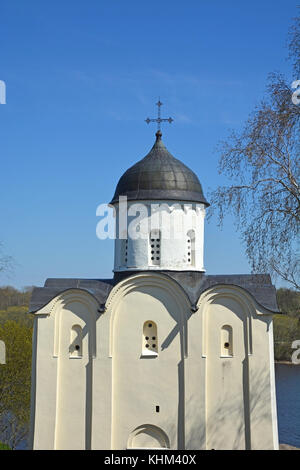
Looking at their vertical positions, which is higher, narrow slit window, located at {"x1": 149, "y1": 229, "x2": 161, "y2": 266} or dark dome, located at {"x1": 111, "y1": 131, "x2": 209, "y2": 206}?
dark dome, located at {"x1": 111, "y1": 131, "x2": 209, "y2": 206}

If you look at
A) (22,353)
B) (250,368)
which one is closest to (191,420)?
(250,368)

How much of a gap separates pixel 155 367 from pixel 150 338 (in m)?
0.68

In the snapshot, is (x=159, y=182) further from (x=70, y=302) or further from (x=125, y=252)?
(x=70, y=302)

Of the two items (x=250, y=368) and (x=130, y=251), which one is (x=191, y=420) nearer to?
(x=250, y=368)

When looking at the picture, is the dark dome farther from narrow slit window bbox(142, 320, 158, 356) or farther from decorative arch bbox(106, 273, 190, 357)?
narrow slit window bbox(142, 320, 158, 356)

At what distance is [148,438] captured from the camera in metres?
11.1

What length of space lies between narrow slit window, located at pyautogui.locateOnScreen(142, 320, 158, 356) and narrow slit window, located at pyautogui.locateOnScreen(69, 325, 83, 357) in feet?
5.03

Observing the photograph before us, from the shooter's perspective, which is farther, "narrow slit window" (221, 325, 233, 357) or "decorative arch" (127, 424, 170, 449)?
"narrow slit window" (221, 325, 233, 357)

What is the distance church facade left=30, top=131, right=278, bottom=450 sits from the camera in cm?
1094

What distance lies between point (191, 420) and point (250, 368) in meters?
1.76

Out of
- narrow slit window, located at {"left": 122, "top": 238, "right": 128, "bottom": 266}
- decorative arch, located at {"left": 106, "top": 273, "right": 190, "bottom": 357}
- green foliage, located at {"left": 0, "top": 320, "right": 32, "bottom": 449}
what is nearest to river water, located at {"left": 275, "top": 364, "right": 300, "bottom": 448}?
green foliage, located at {"left": 0, "top": 320, "right": 32, "bottom": 449}

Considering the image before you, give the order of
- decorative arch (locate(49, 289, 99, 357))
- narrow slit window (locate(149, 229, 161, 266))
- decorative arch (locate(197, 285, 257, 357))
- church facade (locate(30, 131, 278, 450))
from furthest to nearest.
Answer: narrow slit window (locate(149, 229, 161, 266)) < decorative arch (locate(49, 289, 99, 357)) < decorative arch (locate(197, 285, 257, 357)) < church facade (locate(30, 131, 278, 450))
